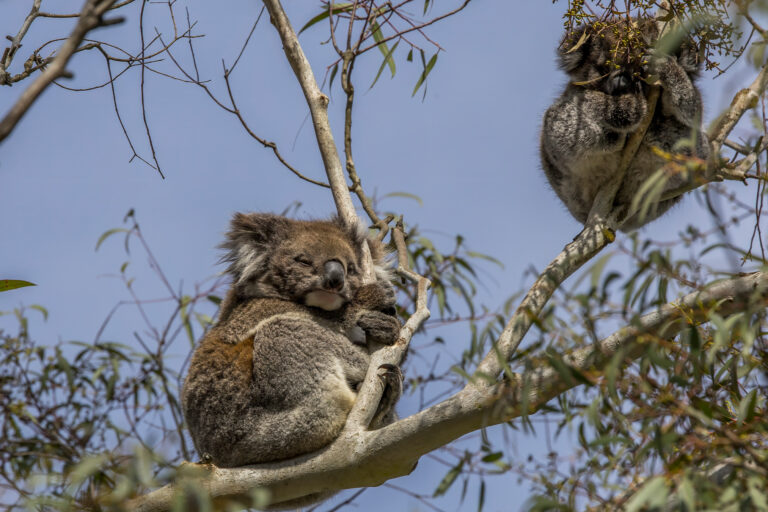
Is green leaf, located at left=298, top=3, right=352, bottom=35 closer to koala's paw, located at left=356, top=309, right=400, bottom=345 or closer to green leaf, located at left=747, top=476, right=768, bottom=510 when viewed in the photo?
koala's paw, located at left=356, top=309, right=400, bottom=345

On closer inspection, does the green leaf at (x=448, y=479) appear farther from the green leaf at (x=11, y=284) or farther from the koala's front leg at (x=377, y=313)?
the green leaf at (x=11, y=284)

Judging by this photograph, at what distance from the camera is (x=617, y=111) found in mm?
3672

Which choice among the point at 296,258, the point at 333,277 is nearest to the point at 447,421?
the point at 333,277

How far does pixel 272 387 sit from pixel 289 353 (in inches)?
5.8

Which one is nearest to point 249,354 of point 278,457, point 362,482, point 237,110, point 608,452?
point 278,457

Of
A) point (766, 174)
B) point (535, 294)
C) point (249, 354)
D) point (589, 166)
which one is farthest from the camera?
point (589, 166)

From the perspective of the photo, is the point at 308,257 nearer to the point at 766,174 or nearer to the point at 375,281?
the point at 375,281

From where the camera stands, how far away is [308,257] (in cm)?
360

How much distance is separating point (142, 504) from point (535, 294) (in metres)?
1.49

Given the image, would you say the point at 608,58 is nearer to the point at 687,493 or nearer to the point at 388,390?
the point at 388,390

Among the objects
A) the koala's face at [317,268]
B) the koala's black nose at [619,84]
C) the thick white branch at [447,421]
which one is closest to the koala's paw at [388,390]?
the thick white branch at [447,421]

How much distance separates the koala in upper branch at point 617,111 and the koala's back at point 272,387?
59.7 inches

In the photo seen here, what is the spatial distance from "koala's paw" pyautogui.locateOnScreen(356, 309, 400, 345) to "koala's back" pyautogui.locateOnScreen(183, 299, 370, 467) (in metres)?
0.10

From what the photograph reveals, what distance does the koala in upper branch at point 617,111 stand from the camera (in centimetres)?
366
